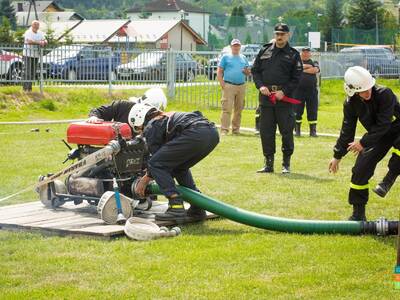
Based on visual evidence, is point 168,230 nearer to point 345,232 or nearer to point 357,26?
point 345,232

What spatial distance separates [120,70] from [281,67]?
13.8m

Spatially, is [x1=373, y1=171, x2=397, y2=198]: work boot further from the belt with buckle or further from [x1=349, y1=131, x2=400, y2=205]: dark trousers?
the belt with buckle

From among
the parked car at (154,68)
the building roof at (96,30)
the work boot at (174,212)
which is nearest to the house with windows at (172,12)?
the building roof at (96,30)

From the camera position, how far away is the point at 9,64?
24453 millimetres

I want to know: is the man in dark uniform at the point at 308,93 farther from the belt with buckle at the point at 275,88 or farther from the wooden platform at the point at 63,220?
the wooden platform at the point at 63,220

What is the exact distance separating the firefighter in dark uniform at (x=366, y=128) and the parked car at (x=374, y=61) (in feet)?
84.5

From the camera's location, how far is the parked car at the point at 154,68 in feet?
88.0

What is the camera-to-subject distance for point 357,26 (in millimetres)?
74500

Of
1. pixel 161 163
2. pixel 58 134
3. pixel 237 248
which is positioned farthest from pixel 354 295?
pixel 58 134

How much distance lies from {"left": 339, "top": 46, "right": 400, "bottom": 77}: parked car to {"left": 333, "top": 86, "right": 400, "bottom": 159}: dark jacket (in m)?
25.7

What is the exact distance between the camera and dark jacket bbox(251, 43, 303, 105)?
535 inches

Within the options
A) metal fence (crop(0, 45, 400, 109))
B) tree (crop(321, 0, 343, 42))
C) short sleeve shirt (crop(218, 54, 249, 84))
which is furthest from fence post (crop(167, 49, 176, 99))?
tree (crop(321, 0, 343, 42))

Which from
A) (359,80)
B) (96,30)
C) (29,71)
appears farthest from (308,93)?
(96,30)

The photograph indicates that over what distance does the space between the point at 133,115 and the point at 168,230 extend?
4.11 ft
